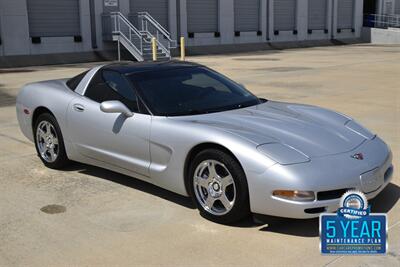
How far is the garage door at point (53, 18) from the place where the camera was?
82.6 ft

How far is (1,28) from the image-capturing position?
2434 centimetres

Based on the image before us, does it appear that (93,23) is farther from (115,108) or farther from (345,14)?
(345,14)

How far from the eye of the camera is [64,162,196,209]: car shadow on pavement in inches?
192

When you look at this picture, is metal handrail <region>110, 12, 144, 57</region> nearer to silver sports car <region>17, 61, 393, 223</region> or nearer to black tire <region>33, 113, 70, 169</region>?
black tire <region>33, 113, 70, 169</region>

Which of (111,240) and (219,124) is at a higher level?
(219,124)

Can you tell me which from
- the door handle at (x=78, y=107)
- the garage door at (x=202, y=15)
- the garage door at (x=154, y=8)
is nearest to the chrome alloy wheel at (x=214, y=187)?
the door handle at (x=78, y=107)

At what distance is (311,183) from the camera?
3816mm

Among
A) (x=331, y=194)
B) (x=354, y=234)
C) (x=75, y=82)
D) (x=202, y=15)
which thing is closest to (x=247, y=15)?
(x=202, y=15)

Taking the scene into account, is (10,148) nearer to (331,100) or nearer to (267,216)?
(267,216)

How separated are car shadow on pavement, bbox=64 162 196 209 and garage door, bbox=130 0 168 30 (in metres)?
23.4

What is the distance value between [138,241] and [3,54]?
22535 millimetres

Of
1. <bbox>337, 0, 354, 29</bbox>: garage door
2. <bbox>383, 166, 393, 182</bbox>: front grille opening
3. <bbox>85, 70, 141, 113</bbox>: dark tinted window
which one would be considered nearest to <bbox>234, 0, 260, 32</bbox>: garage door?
<bbox>337, 0, 354, 29</bbox>: garage door

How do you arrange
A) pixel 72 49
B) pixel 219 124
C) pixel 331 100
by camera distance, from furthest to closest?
pixel 72 49
pixel 331 100
pixel 219 124

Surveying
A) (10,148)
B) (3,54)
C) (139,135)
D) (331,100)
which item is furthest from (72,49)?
(139,135)
